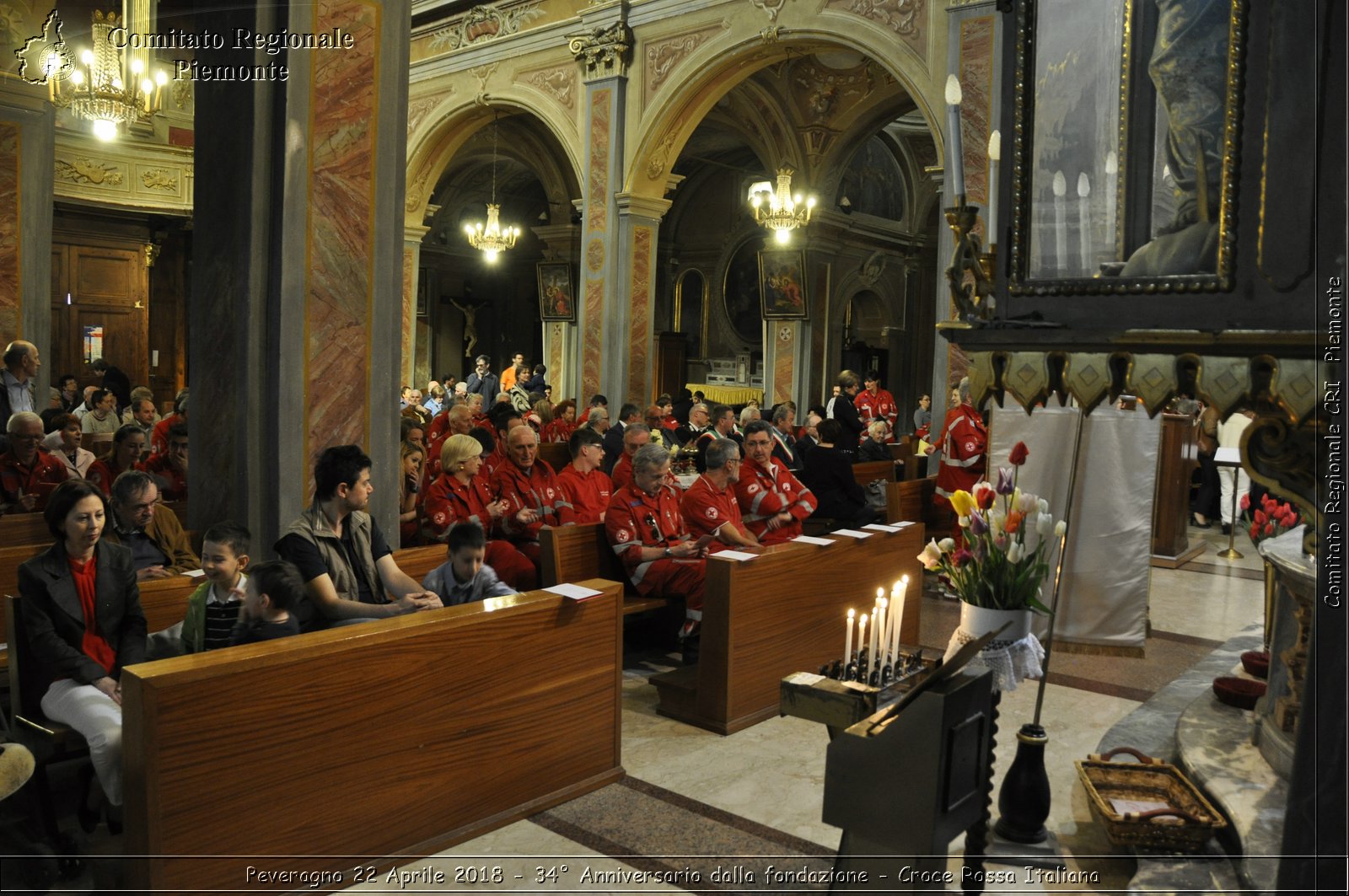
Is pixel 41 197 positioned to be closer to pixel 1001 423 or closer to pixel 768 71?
pixel 1001 423

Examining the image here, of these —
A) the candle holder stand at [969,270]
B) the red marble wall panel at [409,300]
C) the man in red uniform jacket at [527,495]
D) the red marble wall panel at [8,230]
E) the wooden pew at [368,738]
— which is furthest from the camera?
the red marble wall panel at [409,300]

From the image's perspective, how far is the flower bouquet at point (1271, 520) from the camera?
219 inches

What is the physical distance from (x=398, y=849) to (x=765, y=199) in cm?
1250

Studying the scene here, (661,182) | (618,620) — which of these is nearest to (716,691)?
(618,620)

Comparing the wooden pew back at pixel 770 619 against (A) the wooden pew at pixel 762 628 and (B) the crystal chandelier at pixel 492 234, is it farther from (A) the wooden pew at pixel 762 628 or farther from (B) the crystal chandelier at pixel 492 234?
(B) the crystal chandelier at pixel 492 234

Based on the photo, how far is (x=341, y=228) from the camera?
5734 mm

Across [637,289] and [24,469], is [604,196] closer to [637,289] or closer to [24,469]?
[637,289]

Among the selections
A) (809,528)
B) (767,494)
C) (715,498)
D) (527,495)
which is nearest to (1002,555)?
(715,498)

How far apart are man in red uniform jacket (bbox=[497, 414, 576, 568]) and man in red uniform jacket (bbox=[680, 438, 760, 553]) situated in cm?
81

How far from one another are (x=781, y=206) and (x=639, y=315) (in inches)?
108

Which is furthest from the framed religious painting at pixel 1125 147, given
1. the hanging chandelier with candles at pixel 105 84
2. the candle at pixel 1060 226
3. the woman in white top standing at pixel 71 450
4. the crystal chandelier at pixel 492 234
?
the crystal chandelier at pixel 492 234

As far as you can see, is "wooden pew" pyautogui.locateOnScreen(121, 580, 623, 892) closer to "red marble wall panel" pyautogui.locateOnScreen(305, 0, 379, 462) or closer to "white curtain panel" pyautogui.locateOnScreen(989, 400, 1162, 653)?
"red marble wall panel" pyautogui.locateOnScreen(305, 0, 379, 462)

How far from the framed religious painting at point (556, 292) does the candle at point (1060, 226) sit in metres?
18.1

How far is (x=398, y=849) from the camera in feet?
11.2
